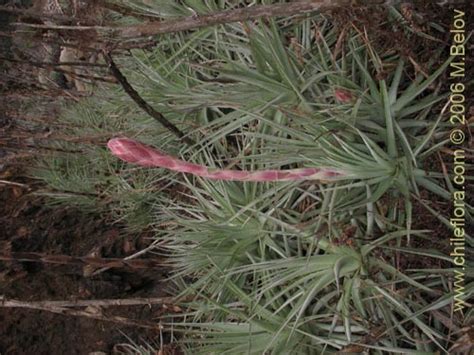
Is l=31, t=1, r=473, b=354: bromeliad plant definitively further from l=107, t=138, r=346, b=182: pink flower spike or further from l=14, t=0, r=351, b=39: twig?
l=14, t=0, r=351, b=39: twig

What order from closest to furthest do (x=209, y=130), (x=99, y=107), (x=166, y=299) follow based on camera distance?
(x=209, y=130) → (x=166, y=299) → (x=99, y=107)

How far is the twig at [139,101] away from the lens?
138 cm

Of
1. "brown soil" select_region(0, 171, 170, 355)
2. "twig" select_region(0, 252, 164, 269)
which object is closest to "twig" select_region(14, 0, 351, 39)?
"twig" select_region(0, 252, 164, 269)

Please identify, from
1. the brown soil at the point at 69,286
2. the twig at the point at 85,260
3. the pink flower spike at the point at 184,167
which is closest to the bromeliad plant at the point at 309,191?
the pink flower spike at the point at 184,167

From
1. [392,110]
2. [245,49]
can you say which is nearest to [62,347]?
[245,49]

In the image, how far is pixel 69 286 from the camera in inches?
91.2

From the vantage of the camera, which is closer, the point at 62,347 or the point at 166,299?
the point at 166,299

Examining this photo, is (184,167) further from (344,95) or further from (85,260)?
(85,260)

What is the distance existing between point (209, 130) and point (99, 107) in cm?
74

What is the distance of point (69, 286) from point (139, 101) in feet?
3.54

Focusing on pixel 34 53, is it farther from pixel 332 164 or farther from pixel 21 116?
pixel 332 164

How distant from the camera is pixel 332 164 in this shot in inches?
47.5

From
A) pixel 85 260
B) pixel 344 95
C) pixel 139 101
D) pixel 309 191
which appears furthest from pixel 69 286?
pixel 344 95

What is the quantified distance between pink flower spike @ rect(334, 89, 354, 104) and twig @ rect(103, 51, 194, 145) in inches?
19.3
